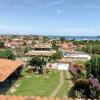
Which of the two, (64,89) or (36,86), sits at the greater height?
(64,89)

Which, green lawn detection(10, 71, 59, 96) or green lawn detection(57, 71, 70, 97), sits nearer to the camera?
green lawn detection(57, 71, 70, 97)

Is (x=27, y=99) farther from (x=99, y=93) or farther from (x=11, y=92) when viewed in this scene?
(x=11, y=92)

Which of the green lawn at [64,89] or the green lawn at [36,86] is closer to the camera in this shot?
the green lawn at [64,89]

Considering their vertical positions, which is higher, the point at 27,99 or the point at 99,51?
the point at 27,99

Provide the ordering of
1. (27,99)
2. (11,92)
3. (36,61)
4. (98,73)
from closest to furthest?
(27,99)
(11,92)
(98,73)
(36,61)

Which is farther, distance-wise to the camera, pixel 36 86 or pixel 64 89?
pixel 36 86

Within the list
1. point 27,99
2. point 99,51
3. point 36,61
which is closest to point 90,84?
point 27,99

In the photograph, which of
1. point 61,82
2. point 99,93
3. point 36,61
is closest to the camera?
point 99,93

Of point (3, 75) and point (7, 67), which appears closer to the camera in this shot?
point (3, 75)
